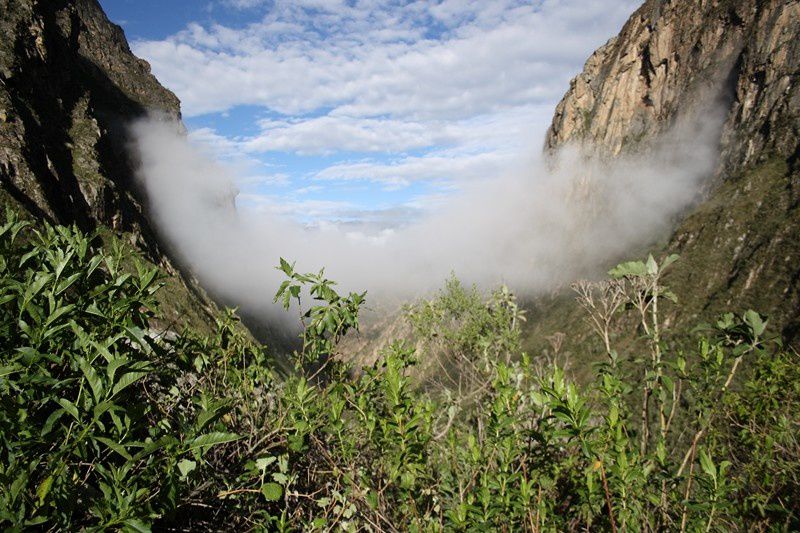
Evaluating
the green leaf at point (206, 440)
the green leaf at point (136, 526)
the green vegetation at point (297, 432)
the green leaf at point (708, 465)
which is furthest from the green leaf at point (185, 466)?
the green leaf at point (708, 465)

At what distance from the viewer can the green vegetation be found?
267 centimetres

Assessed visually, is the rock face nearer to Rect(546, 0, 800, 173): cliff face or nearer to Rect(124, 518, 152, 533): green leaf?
Rect(546, 0, 800, 173): cliff face

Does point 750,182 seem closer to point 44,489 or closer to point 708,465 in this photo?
point 708,465

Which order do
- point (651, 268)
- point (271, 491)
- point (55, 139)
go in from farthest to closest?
point (55, 139) → point (651, 268) → point (271, 491)

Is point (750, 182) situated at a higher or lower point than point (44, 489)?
lower

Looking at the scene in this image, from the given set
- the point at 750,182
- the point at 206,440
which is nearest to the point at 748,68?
the point at 750,182

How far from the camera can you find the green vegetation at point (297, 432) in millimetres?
2668

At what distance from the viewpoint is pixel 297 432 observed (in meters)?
4.08

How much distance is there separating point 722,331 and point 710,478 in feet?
→ 7.12

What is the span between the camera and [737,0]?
→ 171500 millimetres

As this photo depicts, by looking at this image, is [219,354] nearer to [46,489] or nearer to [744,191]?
[46,489]

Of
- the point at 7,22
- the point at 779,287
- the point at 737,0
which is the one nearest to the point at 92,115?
the point at 7,22

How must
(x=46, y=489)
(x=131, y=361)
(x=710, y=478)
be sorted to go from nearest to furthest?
(x=46, y=489) → (x=131, y=361) → (x=710, y=478)

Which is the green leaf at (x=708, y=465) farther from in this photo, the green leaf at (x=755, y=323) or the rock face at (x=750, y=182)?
the rock face at (x=750, y=182)
